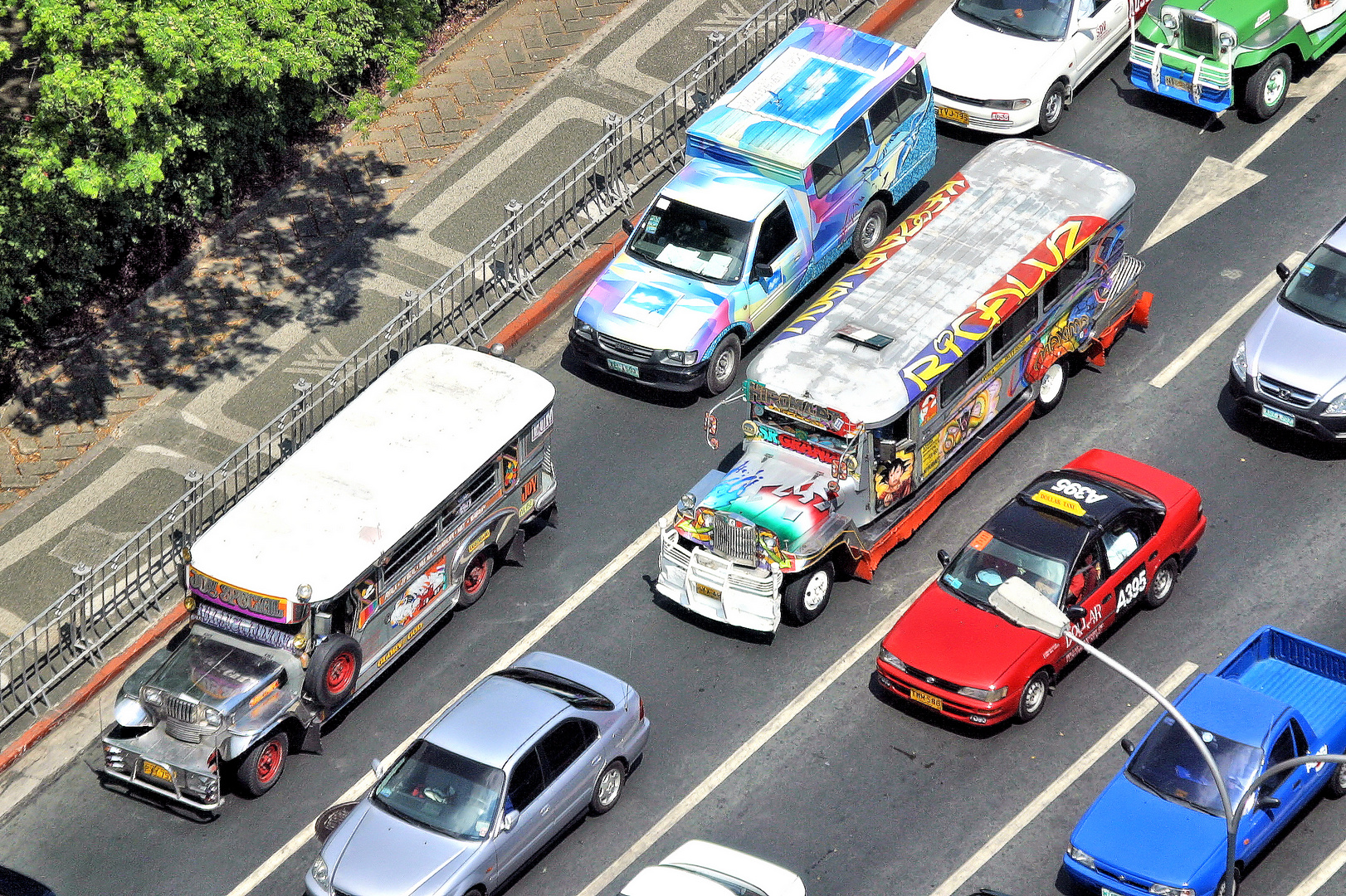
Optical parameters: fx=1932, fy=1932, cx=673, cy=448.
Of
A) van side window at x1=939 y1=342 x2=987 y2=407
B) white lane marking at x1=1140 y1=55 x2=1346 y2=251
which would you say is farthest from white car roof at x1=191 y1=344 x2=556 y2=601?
white lane marking at x1=1140 y1=55 x2=1346 y2=251

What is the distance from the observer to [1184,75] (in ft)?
90.8

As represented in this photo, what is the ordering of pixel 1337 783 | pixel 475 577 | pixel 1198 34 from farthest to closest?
pixel 1198 34, pixel 475 577, pixel 1337 783

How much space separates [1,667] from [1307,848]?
14.6 m

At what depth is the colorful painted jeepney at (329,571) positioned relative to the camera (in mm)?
20656

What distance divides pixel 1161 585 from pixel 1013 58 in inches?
368

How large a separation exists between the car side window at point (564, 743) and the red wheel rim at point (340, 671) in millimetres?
2834

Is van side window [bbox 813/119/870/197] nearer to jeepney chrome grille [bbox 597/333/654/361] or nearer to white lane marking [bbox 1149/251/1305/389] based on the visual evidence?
jeepney chrome grille [bbox 597/333/654/361]

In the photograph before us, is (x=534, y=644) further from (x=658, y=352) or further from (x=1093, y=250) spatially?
(x=1093, y=250)

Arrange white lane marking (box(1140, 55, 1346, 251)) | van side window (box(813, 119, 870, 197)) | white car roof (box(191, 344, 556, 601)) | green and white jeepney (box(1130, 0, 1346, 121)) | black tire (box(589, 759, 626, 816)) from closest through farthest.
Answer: black tire (box(589, 759, 626, 816)), white car roof (box(191, 344, 556, 601)), van side window (box(813, 119, 870, 197)), white lane marking (box(1140, 55, 1346, 251)), green and white jeepney (box(1130, 0, 1346, 121))

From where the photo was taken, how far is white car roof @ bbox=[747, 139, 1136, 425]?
2194 centimetres

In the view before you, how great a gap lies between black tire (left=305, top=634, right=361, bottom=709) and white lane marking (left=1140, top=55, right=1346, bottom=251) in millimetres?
12335

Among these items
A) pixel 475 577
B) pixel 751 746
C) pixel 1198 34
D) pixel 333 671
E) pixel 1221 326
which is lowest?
pixel 751 746

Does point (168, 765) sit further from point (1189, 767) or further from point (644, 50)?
point (644, 50)

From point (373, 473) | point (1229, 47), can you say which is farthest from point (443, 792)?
point (1229, 47)
